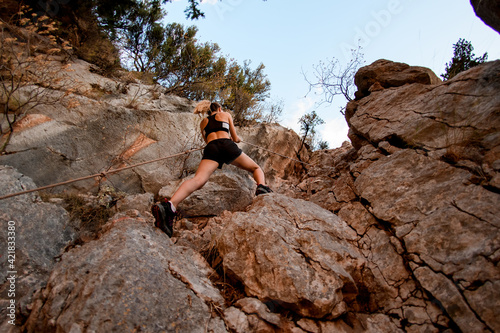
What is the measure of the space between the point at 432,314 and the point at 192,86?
23.0 ft

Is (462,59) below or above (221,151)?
above

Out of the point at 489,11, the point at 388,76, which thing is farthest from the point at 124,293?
the point at 388,76

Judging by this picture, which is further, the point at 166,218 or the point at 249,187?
the point at 249,187

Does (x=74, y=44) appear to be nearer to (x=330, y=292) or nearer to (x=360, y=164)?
(x=360, y=164)

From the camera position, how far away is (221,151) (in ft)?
10.4

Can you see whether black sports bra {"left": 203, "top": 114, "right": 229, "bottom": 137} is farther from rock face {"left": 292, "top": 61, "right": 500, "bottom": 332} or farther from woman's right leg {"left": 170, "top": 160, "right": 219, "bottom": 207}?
rock face {"left": 292, "top": 61, "right": 500, "bottom": 332}

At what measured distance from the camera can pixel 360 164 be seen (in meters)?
3.37

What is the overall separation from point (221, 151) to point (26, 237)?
248 cm

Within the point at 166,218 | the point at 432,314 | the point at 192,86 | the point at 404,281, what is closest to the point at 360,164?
the point at 404,281

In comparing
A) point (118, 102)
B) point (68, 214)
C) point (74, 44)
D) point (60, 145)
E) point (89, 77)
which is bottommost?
point (68, 214)

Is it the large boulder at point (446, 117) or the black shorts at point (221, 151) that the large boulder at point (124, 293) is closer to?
the black shorts at point (221, 151)

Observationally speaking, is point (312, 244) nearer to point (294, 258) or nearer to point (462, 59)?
point (294, 258)

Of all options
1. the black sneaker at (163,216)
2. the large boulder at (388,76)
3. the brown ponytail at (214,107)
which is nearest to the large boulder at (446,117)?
the large boulder at (388,76)

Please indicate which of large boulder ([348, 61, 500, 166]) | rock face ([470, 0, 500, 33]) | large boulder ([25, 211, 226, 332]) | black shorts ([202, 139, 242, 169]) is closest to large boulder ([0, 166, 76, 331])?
large boulder ([25, 211, 226, 332])
